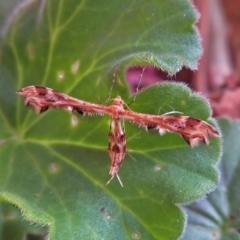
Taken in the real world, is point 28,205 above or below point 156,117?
below

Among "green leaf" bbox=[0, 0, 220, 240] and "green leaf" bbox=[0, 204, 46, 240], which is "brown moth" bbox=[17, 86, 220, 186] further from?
"green leaf" bbox=[0, 204, 46, 240]

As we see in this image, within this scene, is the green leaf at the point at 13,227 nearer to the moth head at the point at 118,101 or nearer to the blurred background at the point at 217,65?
the moth head at the point at 118,101

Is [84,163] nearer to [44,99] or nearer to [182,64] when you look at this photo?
[44,99]

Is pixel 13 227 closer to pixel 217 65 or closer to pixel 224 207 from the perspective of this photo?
pixel 224 207

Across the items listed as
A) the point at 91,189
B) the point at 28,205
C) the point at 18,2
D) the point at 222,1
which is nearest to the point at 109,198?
the point at 91,189

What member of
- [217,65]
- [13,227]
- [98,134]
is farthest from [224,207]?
[217,65]

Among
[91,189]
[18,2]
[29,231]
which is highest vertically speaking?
[18,2]

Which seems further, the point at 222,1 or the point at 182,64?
the point at 222,1
